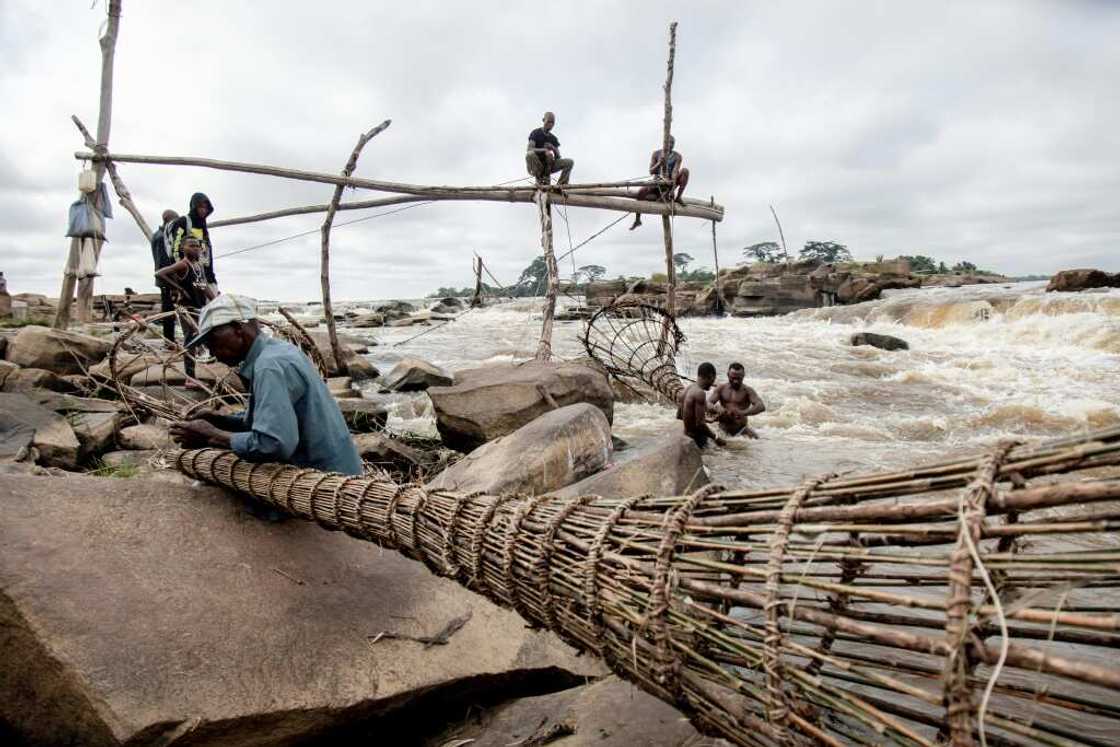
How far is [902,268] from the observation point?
29219 mm

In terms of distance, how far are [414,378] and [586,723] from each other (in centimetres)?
818

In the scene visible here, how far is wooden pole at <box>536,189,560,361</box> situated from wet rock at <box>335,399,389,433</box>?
205 centimetres

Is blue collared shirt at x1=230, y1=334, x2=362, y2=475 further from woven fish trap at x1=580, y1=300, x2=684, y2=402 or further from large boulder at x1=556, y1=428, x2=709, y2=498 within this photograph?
woven fish trap at x1=580, y1=300, x2=684, y2=402

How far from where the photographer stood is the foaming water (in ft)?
23.0

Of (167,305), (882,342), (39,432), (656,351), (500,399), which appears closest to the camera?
(39,432)

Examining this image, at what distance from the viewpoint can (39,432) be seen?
4.88 m

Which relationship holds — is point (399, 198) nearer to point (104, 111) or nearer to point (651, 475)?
point (104, 111)

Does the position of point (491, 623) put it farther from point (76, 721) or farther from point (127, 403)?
point (127, 403)

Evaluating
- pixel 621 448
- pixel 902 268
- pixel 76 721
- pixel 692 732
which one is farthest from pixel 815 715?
pixel 902 268

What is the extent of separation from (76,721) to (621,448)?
5.55m

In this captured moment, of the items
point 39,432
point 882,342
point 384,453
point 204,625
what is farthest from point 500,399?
point 882,342

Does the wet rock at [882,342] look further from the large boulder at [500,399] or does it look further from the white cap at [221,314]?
the white cap at [221,314]

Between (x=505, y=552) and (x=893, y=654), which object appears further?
(x=893, y=654)

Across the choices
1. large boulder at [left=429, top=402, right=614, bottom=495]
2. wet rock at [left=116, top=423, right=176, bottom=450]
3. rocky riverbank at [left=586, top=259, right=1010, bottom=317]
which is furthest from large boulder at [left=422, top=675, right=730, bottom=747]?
rocky riverbank at [left=586, top=259, right=1010, bottom=317]
